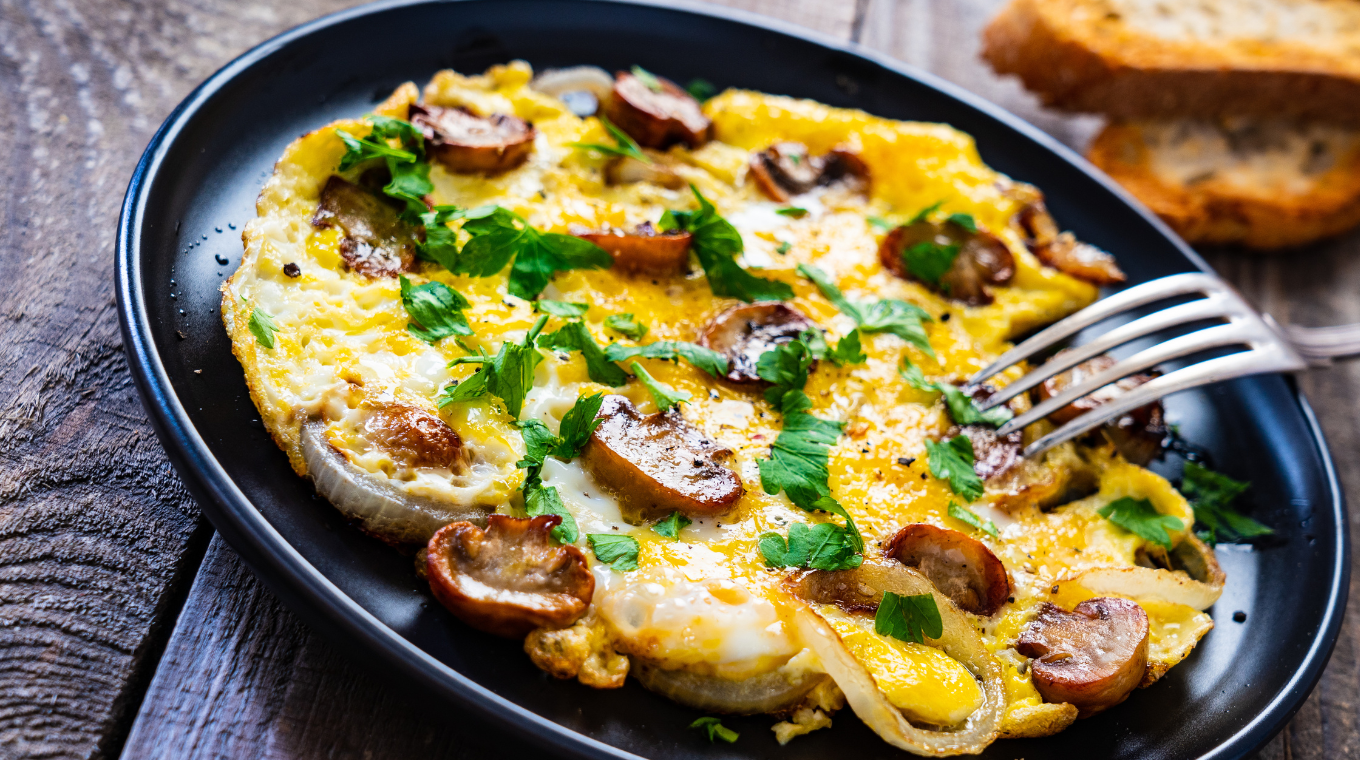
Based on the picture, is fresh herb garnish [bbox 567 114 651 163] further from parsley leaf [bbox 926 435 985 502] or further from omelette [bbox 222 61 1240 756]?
parsley leaf [bbox 926 435 985 502]

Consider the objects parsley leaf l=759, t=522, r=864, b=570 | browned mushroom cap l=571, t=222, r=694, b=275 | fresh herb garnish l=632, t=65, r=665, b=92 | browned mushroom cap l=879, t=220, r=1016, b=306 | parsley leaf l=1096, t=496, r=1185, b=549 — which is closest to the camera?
parsley leaf l=759, t=522, r=864, b=570

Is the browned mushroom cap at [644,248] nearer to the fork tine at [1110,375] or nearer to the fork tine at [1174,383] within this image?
the fork tine at [1110,375]

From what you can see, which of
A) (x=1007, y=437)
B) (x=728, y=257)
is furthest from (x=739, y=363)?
(x=1007, y=437)

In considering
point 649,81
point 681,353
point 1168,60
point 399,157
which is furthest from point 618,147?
point 1168,60

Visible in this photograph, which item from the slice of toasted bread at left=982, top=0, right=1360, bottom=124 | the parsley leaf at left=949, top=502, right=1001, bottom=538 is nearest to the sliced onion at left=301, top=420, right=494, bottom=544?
the parsley leaf at left=949, top=502, right=1001, bottom=538

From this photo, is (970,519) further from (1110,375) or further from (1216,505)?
(1216,505)
